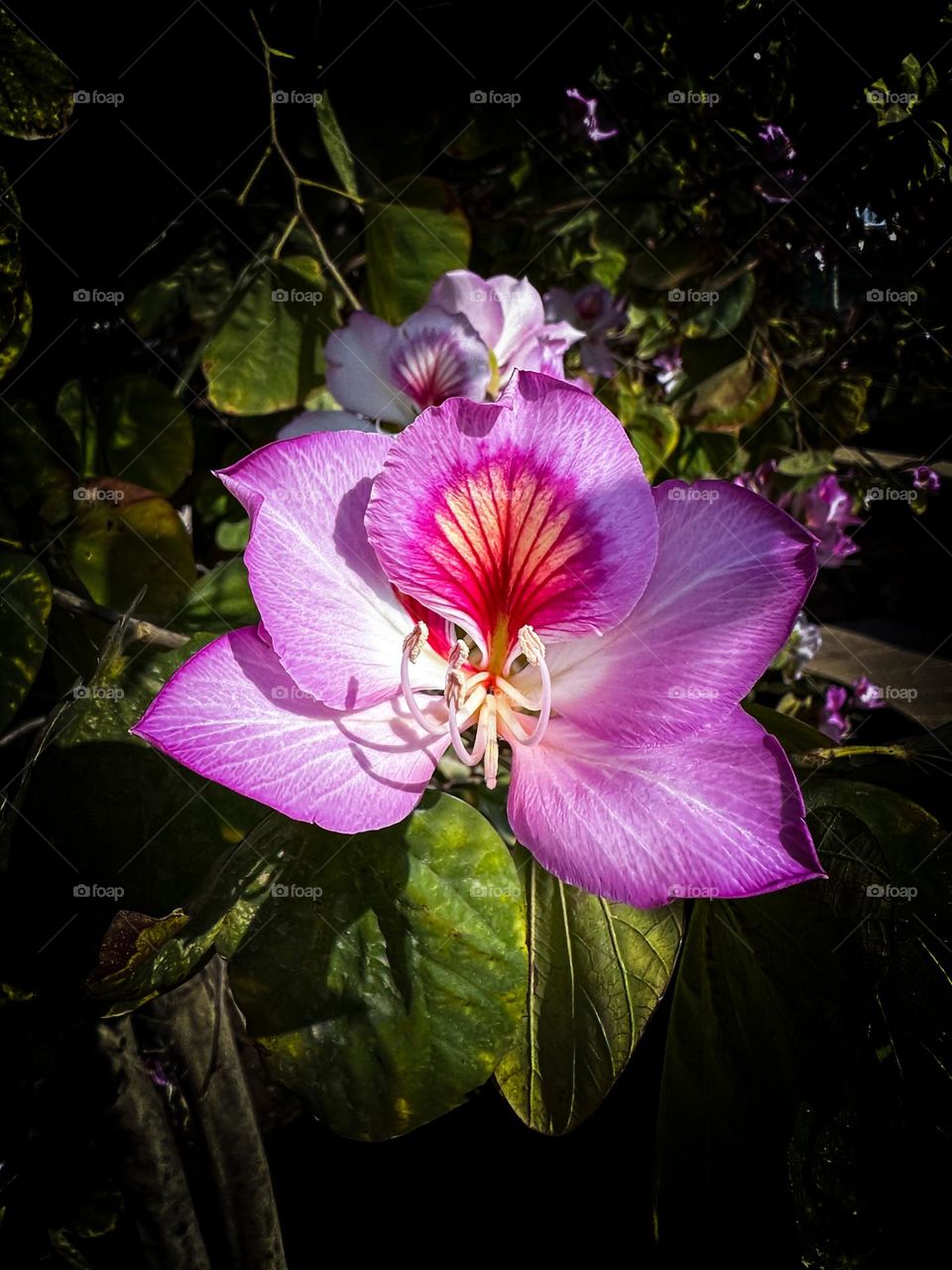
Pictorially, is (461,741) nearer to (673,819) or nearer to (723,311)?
(673,819)

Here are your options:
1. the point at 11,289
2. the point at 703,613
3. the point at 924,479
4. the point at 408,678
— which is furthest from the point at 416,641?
the point at 924,479

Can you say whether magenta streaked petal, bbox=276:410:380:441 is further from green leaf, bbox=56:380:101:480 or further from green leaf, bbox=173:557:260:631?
green leaf, bbox=56:380:101:480

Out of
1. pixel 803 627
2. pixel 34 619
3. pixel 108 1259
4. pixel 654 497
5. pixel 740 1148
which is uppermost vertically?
pixel 654 497

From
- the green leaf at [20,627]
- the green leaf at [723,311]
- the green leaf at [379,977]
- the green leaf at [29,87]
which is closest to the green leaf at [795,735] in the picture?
the green leaf at [379,977]

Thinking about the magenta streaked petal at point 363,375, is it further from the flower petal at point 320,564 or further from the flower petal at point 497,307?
the flower petal at point 320,564

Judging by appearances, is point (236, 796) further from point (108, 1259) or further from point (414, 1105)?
point (108, 1259)

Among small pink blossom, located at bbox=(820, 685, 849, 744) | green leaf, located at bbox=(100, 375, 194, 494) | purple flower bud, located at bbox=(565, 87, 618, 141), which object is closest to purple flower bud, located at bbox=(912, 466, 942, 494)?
small pink blossom, located at bbox=(820, 685, 849, 744)

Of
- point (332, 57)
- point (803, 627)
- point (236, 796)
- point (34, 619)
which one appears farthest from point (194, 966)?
point (803, 627)
